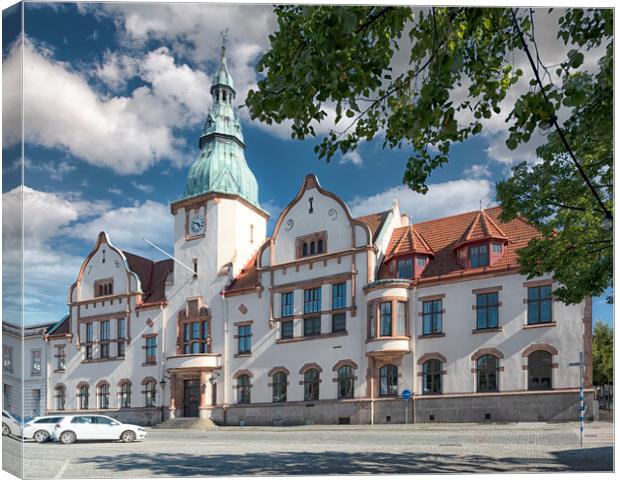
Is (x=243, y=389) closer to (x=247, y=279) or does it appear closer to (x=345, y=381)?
(x=345, y=381)

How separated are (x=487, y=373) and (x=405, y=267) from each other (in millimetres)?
3112

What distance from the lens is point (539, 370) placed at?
39.5ft

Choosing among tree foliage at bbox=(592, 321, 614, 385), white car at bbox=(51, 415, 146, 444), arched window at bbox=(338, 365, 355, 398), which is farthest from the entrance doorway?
tree foliage at bbox=(592, 321, 614, 385)

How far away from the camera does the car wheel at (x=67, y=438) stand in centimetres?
1106

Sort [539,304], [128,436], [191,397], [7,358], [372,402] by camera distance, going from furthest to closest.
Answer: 1. [191,397]
2. [372,402]
3. [539,304]
4. [128,436]
5. [7,358]

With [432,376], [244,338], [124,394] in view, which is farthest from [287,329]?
[124,394]

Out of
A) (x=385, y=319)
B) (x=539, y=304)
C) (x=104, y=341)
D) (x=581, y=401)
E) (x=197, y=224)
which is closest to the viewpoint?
(x=581, y=401)

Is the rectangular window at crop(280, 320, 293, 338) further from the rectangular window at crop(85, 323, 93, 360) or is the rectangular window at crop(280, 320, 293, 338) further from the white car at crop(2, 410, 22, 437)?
the white car at crop(2, 410, 22, 437)

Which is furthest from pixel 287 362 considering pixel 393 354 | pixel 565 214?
pixel 565 214

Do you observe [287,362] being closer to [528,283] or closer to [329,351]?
[329,351]

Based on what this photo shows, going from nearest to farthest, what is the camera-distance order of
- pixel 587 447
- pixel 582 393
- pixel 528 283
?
pixel 587 447 → pixel 582 393 → pixel 528 283

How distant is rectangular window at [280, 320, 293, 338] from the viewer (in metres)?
15.1

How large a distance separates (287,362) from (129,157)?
5.86 metres

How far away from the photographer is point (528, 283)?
12891mm
